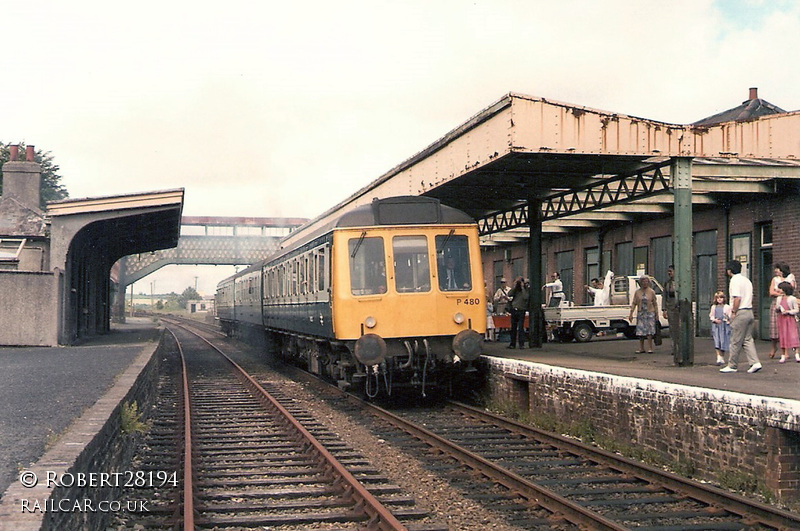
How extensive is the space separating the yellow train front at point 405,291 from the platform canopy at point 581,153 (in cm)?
164

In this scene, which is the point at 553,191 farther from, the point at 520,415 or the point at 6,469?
the point at 6,469

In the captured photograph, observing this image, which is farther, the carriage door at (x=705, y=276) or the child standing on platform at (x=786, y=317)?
the carriage door at (x=705, y=276)

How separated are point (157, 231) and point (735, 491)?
869 inches

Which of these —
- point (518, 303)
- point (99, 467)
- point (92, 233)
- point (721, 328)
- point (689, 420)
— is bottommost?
point (99, 467)

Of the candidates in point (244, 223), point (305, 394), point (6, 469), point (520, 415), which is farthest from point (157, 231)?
point (244, 223)

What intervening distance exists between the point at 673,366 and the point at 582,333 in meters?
9.07

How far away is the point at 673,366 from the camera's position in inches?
503

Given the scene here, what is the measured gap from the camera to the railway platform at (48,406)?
512 cm

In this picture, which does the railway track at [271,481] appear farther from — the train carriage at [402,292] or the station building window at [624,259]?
the station building window at [624,259]

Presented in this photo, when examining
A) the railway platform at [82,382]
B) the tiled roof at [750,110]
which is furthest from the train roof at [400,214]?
the tiled roof at [750,110]

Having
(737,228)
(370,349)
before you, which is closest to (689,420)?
(370,349)

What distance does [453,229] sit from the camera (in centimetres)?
1266

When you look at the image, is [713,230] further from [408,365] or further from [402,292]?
[408,365]

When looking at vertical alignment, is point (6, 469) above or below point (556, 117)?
below
